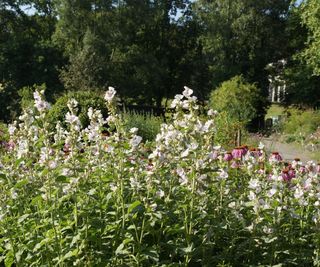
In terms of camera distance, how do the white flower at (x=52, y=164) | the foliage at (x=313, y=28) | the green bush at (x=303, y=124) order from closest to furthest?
the white flower at (x=52, y=164)
the green bush at (x=303, y=124)
the foliage at (x=313, y=28)

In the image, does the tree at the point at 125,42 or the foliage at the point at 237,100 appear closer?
the foliage at the point at 237,100

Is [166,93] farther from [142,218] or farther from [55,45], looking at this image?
[142,218]

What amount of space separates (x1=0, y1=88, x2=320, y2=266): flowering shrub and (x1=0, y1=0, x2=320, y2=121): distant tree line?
2256 cm

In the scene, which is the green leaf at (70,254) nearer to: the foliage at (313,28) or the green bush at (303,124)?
the green bush at (303,124)

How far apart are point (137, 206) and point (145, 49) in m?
28.6

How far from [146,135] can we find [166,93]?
20869 millimetres

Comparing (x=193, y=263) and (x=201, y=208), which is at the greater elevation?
(x=201, y=208)

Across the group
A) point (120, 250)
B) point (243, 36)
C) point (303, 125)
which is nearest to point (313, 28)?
point (243, 36)

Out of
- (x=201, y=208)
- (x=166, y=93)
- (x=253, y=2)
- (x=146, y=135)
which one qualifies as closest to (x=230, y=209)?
(x=201, y=208)

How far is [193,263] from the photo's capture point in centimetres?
316

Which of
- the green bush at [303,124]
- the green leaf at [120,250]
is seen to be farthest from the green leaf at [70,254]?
the green bush at [303,124]

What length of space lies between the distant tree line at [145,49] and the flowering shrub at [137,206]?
74.0 feet

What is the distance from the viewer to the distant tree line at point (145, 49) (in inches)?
1072

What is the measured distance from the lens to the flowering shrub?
2902mm
